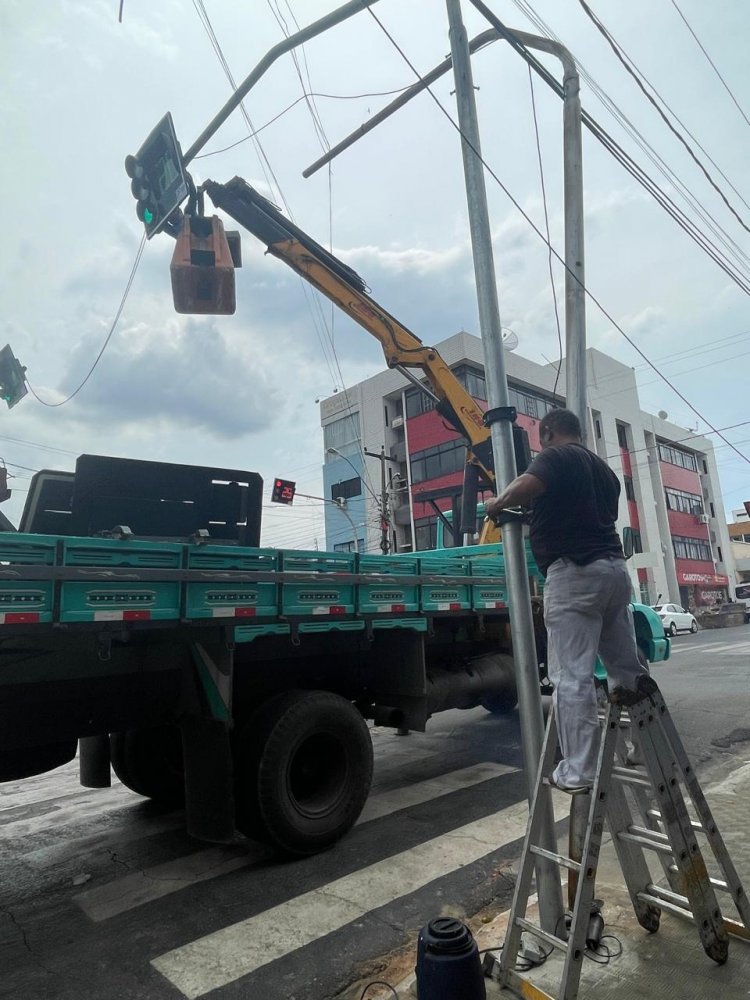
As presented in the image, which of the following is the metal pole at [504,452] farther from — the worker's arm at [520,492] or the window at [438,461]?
the window at [438,461]

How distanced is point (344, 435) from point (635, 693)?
39712 mm

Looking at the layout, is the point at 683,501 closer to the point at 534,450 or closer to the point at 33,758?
the point at 534,450

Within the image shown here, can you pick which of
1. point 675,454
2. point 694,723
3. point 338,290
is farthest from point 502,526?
point 675,454

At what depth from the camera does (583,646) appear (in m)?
2.97

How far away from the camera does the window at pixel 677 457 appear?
48.7m

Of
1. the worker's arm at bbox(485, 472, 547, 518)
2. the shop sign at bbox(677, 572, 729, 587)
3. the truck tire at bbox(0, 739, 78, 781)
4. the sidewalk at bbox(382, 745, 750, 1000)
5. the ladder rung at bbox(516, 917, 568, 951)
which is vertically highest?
the shop sign at bbox(677, 572, 729, 587)

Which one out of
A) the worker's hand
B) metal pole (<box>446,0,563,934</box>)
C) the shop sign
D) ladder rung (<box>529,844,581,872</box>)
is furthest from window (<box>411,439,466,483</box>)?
ladder rung (<box>529,844,581,872</box>)

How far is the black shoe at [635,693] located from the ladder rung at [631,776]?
0.33 meters

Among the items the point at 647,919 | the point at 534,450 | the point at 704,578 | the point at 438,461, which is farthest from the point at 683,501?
the point at 647,919

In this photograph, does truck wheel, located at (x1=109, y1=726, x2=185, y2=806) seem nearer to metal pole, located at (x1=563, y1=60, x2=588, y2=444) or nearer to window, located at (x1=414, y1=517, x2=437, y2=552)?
metal pole, located at (x1=563, y1=60, x2=588, y2=444)

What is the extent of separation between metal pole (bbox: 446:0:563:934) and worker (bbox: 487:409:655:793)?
15 cm

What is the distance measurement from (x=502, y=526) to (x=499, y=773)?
3.95 metres

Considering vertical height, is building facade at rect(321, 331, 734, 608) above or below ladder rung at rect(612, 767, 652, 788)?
above

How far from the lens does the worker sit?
284 centimetres
